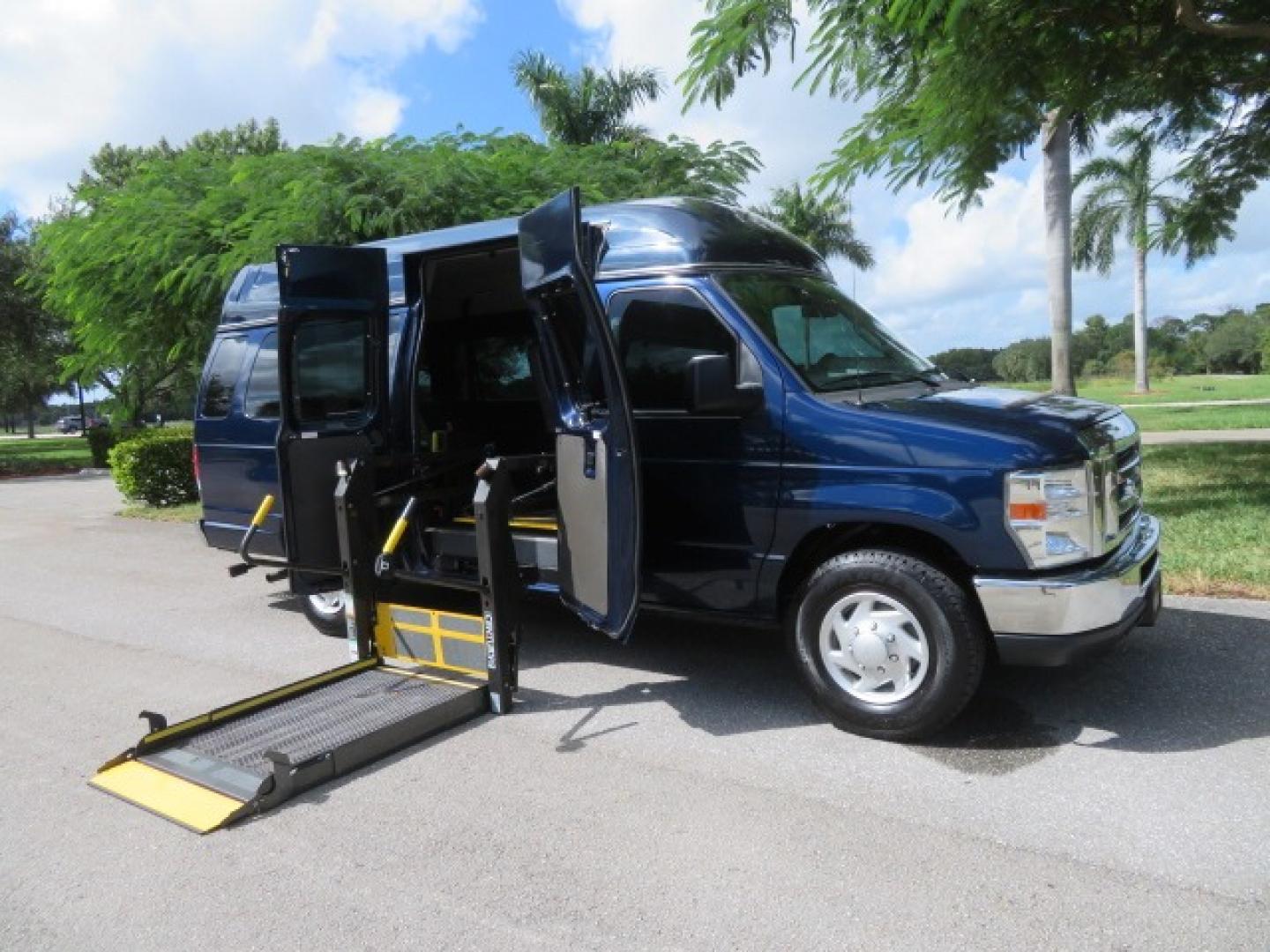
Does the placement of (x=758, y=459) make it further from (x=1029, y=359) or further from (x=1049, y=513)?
(x=1029, y=359)

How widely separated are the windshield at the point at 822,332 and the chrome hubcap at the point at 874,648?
1084 mm

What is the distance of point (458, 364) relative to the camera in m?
7.41

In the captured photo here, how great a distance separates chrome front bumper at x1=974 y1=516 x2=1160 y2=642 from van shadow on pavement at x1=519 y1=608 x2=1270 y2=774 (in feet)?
1.80

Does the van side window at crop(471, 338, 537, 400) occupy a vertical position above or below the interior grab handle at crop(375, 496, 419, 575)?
above

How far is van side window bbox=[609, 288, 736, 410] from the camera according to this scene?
4781mm

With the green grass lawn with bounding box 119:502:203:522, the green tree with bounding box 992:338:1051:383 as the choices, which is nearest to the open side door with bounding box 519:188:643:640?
the green grass lawn with bounding box 119:502:203:522

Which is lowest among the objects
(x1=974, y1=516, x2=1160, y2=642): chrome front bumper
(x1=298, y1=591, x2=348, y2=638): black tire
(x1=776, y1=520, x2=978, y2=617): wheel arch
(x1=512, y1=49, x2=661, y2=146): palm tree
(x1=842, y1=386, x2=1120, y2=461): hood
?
(x1=298, y1=591, x2=348, y2=638): black tire

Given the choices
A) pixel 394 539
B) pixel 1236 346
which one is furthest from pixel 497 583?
pixel 1236 346

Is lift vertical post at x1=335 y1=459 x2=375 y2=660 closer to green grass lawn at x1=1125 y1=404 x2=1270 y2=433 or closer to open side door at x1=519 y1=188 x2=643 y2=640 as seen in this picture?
open side door at x1=519 y1=188 x2=643 y2=640

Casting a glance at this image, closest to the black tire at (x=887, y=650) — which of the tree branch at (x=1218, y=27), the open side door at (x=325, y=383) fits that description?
the open side door at (x=325, y=383)

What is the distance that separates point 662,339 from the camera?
4.93 m

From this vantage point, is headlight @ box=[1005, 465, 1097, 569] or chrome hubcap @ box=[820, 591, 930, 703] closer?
headlight @ box=[1005, 465, 1097, 569]

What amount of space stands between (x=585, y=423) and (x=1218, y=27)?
6920 mm

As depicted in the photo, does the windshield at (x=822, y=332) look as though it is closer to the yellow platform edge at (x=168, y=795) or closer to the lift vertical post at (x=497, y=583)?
the lift vertical post at (x=497, y=583)
